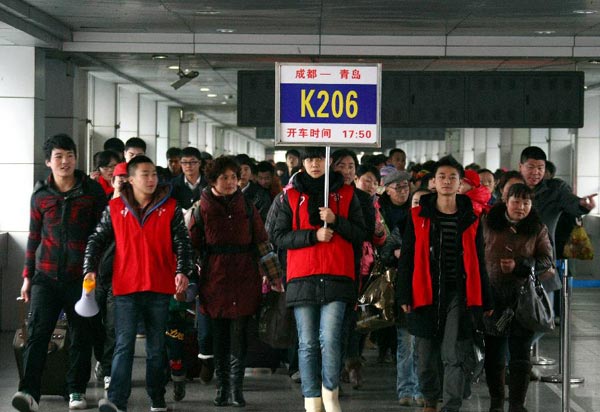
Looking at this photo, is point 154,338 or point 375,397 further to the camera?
point 375,397

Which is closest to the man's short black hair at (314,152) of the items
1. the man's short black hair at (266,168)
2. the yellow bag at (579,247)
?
the man's short black hair at (266,168)

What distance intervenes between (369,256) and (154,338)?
7.85 feet

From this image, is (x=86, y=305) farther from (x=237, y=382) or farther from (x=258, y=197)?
(x=258, y=197)

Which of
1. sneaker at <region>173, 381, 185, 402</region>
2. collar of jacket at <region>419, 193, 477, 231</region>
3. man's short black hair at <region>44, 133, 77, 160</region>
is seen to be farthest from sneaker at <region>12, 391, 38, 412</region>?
collar of jacket at <region>419, 193, 477, 231</region>

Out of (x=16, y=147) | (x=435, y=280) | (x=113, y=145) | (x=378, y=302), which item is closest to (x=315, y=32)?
(x=113, y=145)

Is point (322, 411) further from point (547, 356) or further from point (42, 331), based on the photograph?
Result: point (547, 356)

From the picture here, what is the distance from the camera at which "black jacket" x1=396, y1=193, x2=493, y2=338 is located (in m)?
7.36

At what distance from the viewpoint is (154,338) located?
25.7 ft

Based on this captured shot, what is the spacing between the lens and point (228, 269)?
843 cm

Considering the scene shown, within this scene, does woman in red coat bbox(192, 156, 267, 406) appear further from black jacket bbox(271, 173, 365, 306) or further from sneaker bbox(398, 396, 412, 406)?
sneaker bbox(398, 396, 412, 406)

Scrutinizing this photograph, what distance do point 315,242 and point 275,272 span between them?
98 cm

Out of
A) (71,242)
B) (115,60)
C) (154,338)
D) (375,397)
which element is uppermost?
(115,60)

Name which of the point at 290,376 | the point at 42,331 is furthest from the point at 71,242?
the point at 290,376

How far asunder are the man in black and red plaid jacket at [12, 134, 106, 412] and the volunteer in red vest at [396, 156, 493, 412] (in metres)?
2.38
